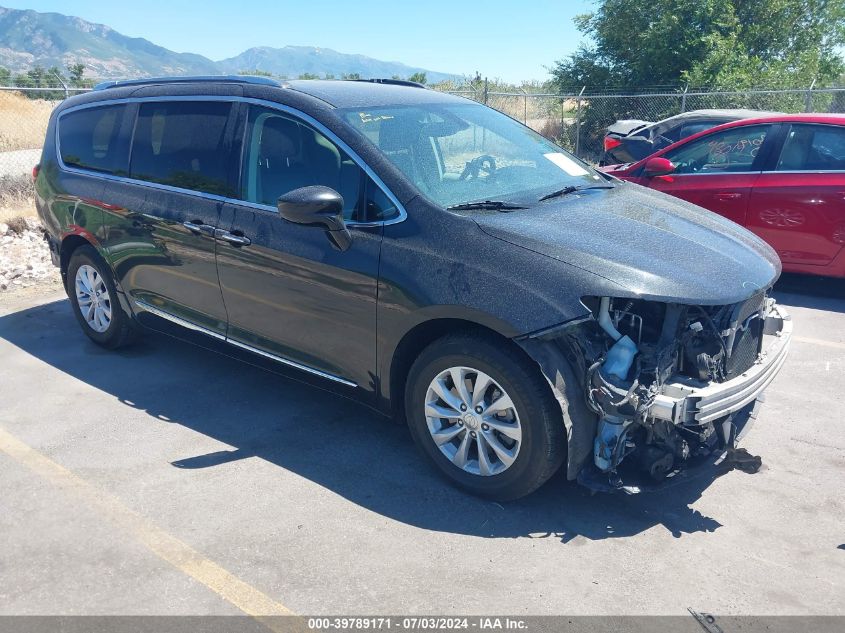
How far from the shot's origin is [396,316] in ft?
11.8

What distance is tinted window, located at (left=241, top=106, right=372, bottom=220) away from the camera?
3.88 m

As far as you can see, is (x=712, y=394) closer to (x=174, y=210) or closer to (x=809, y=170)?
(x=174, y=210)

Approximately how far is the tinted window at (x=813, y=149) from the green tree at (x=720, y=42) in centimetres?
1118

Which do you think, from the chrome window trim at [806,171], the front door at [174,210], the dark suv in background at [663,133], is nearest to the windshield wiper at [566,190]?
the front door at [174,210]

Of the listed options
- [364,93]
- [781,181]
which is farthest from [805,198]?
[364,93]

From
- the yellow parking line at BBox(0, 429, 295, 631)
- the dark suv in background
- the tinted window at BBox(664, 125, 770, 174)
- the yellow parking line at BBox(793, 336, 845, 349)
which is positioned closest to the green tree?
the dark suv in background

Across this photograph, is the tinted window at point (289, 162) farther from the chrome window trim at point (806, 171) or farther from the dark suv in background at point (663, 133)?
the dark suv in background at point (663, 133)

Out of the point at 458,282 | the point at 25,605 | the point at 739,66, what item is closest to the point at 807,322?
the point at 458,282

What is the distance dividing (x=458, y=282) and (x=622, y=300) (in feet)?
2.41

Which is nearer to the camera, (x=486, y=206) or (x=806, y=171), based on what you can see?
(x=486, y=206)

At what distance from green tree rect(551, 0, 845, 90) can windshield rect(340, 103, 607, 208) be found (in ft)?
47.1

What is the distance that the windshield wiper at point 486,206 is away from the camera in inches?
145

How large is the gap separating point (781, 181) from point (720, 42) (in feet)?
40.7

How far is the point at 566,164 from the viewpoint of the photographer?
462 cm
